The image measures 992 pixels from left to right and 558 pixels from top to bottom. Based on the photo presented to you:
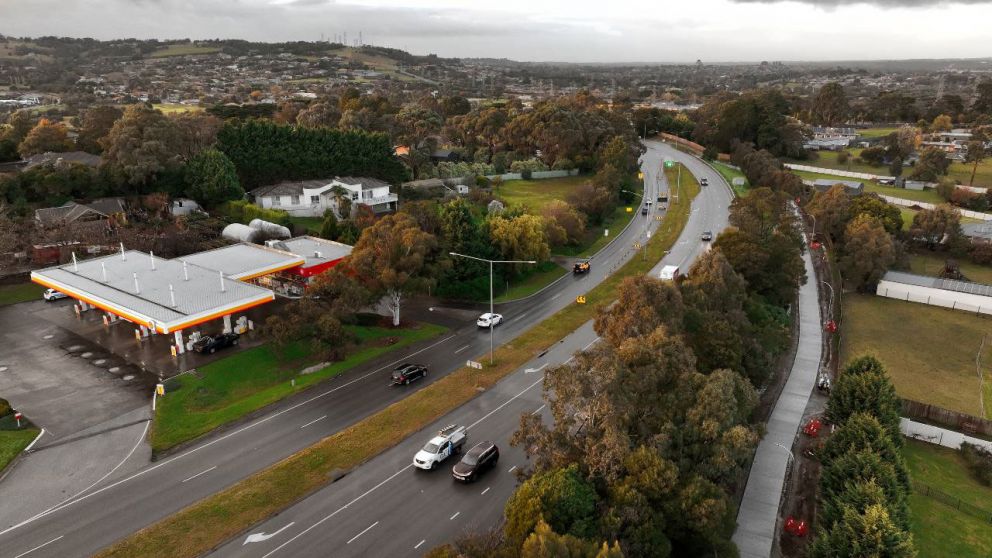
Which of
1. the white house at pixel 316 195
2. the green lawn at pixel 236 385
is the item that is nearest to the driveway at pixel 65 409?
the green lawn at pixel 236 385

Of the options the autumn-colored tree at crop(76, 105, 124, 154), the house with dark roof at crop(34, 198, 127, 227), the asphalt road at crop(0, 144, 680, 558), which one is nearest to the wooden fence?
the asphalt road at crop(0, 144, 680, 558)

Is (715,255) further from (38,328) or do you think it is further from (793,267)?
(38,328)

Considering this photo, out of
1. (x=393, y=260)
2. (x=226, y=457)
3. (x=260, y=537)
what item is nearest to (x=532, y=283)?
(x=393, y=260)

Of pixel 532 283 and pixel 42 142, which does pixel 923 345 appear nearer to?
pixel 532 283

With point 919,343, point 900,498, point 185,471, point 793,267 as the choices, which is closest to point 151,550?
point 185,471

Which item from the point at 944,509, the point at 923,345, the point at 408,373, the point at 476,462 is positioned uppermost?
the point at 408,373

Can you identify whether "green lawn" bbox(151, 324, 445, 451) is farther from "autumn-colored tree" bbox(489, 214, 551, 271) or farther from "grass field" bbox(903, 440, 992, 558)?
"grass field" bbox(903, 440, 992, 558)

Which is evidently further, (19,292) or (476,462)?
(19,292)
